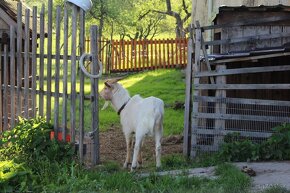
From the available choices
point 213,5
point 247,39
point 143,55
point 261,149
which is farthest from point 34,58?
point 143,55

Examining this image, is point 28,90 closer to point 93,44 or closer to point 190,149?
point 93,44

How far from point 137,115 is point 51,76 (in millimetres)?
1618

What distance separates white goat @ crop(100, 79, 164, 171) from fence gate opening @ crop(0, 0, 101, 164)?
51 cm

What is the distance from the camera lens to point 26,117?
29.2 feet

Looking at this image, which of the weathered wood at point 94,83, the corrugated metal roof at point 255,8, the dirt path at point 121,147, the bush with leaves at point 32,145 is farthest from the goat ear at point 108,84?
the corrugated metal roof at point 255,8

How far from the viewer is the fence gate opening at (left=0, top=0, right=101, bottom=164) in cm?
815

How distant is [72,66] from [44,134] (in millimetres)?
1222

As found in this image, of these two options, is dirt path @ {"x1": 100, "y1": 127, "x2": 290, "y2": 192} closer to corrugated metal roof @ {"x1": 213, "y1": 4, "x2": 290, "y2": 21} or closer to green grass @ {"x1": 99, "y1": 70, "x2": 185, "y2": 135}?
green grass @ {"x1": 99, "y1": 70, "x2": 185, "y2": 135}

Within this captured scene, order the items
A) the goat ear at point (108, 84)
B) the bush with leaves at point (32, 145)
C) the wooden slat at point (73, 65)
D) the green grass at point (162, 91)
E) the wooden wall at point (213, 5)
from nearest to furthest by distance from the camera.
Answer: the bush with leaves at point (32, 145)
the wooden slat at point (73, 65)
the goat ear at point (108, 84)
the wooden wall at point (213, 5)
the green grass at point (162, 91)

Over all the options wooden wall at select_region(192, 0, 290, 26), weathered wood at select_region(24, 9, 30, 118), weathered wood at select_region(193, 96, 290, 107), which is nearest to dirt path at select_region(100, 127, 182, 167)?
weathered wood at select_region(193, 96, 290, 107)

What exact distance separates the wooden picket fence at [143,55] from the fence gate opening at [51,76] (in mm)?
16703

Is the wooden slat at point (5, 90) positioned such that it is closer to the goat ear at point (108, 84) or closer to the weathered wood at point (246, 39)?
the goat ear at point (108, 84)

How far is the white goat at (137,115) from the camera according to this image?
8.26 metres

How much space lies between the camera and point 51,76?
855cm
